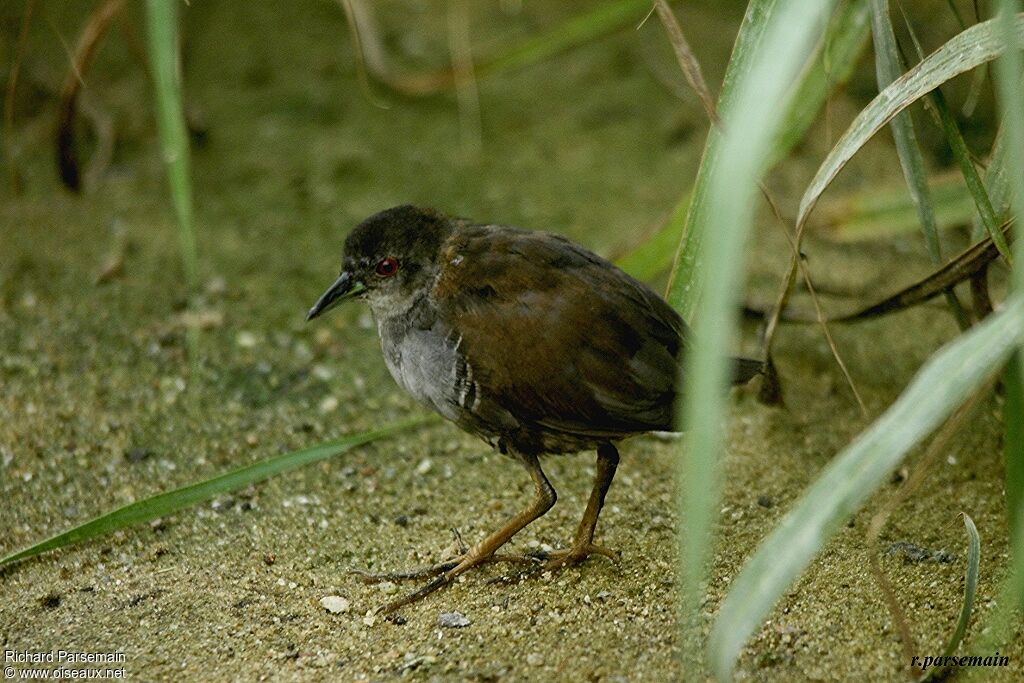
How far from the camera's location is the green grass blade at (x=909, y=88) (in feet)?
8.42

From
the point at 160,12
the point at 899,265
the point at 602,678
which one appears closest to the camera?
the point at 160,12

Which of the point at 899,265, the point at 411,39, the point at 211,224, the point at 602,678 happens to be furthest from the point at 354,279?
the point at 411,39

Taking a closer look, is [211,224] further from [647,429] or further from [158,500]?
[647,429]

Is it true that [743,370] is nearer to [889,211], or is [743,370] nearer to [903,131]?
[903,131]

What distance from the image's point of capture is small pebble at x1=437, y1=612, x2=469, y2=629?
9.41 ft

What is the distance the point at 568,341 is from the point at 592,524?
549mm

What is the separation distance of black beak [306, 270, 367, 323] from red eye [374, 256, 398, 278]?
0.08 meters

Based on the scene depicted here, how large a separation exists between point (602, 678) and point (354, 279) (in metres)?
1.36

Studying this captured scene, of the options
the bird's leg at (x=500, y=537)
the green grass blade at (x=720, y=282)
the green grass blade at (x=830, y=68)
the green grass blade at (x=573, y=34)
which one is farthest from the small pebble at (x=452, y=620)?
the green grass blade at (x=573, y=34)

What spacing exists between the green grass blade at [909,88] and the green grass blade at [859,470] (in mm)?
772

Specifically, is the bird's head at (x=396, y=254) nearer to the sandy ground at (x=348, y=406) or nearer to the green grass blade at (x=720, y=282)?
the sandy ground at (x=348, y=406)

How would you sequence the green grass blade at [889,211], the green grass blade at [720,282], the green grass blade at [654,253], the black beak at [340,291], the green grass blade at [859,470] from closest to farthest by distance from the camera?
the green grass blade at [720,282] < the green grass blade at [859,470] < the black beak at [340,291] < the green grass blade at [654,253] < the green grass blade at [889,211]

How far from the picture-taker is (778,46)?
6.08ft

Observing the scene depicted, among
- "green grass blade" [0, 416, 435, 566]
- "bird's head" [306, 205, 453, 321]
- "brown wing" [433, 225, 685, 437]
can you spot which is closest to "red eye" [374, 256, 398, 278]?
"bird's head" [306, 205, 453, 321]
